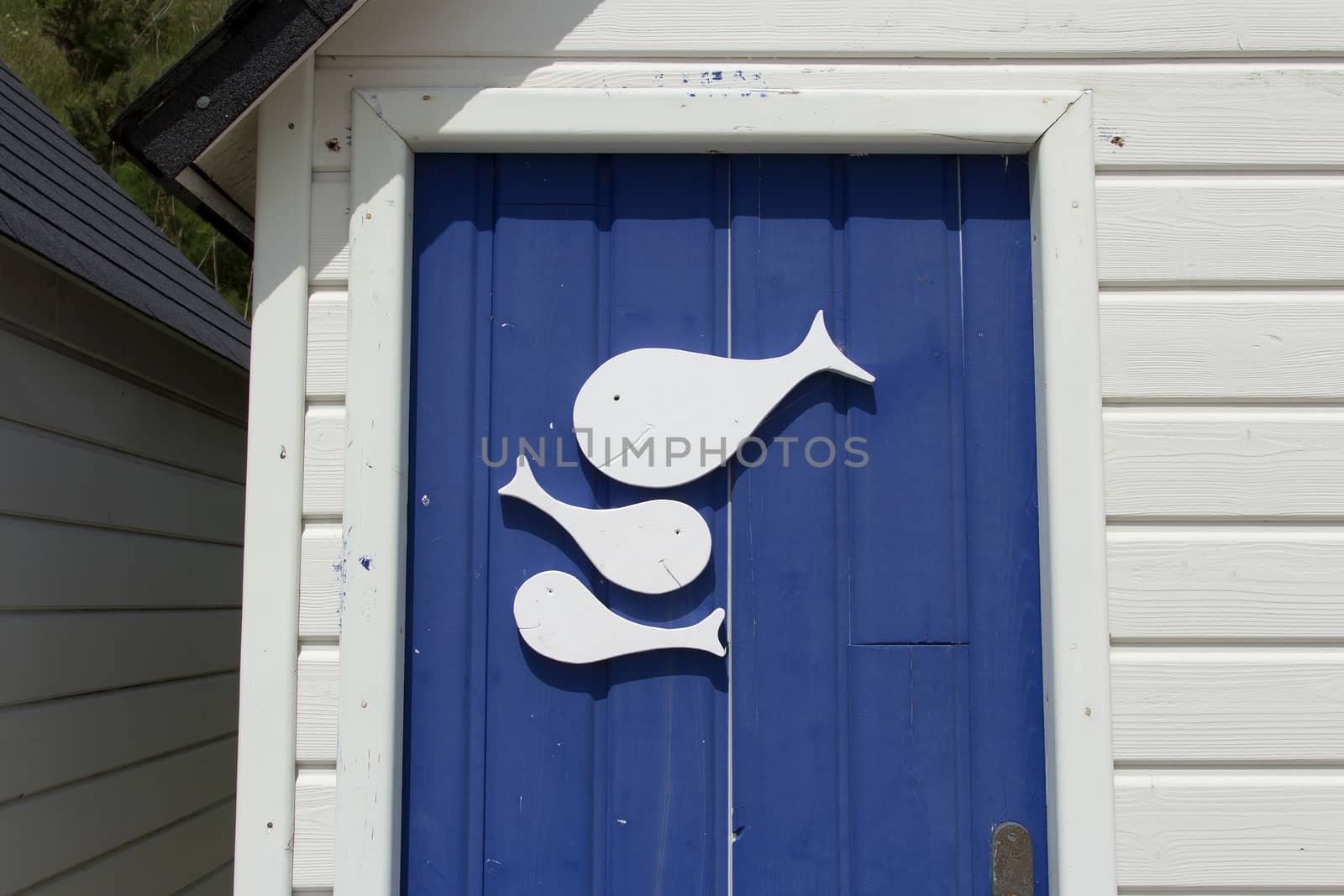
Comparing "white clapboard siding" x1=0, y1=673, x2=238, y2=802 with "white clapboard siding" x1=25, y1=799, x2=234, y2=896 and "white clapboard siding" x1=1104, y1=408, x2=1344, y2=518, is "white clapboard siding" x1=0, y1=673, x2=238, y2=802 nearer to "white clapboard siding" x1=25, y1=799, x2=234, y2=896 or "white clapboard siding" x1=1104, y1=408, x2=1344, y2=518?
"white clapboard siding" x1=25, y1=799, x2=234, y2=896

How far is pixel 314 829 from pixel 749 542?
3.14 feet

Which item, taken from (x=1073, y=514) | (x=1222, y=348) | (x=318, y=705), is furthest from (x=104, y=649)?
(x=1222, y=348)

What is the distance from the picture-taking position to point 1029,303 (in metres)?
2.00

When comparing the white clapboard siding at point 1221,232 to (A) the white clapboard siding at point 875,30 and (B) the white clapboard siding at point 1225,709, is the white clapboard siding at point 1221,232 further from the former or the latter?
(B) the white clapboard siding at point 1225,709

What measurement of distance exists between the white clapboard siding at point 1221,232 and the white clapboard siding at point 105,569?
8.54ft

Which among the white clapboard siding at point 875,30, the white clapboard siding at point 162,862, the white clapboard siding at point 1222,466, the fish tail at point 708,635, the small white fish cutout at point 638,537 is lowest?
the white clapboard siding at point 162,862

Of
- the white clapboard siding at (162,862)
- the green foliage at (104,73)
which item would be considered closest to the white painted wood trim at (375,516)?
the white clapboard siding at (162,862)

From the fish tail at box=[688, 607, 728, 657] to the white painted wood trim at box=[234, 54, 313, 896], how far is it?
741 millimetres

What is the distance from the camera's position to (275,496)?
6.22ft

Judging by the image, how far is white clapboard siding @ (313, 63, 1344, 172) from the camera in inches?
78.0

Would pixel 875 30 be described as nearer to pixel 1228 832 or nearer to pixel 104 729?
pixel 1228 832

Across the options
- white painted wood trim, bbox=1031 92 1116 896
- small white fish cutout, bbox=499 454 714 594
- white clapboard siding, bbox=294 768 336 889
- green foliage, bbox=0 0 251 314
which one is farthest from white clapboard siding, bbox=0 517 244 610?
green foliage, bbox=0 0 251 314

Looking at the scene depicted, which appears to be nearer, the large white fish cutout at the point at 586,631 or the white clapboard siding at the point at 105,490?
the large white fish cutout at the point at 586,631

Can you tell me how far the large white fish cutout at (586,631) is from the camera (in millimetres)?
1916
